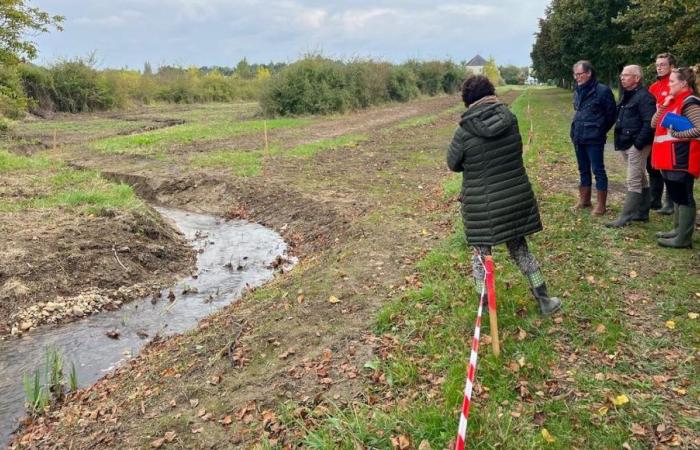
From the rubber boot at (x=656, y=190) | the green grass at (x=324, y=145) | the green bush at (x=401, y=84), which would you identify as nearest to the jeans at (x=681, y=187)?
the rubber boot at (x=656, y=190)

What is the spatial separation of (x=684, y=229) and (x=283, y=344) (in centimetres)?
493

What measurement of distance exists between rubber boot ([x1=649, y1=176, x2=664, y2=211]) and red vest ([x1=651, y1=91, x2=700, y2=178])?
68.9 inches

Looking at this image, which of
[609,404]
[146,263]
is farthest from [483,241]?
[146,263]

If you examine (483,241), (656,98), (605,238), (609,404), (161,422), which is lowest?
(161,422)

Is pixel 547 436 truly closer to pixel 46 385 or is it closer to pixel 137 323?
pixel 46 385

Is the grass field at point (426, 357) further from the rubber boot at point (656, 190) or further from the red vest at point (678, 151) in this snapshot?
the red vest at point (678, 151)

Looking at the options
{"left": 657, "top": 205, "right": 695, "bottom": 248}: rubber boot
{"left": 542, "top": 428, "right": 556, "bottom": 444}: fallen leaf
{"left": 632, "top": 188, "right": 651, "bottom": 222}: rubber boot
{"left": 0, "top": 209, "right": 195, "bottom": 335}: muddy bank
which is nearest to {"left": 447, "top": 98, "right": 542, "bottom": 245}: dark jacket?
{"left": 542, "top": 428, "right": 556, "bottom": 444}: fallen leaf

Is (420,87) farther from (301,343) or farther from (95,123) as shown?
(301,343)

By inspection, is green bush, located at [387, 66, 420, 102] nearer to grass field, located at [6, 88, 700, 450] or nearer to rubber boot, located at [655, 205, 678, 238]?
grass field, located at [6, 88, 700, 450]

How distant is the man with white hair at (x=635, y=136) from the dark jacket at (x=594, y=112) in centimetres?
15

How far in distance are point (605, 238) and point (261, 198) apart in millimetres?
8323

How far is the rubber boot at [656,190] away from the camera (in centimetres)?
804

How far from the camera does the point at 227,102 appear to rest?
182ft

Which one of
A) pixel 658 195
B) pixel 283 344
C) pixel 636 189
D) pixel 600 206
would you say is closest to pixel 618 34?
pixel 658 195
